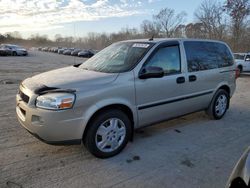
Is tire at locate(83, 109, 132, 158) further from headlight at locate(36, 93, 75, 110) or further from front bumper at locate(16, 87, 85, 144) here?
headlight at locate(36, 93, 75, 110)

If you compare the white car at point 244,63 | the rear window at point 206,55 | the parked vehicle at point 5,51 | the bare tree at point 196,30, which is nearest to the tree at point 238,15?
the bare tree at point 196,30

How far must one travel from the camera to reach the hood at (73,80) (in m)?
3.88

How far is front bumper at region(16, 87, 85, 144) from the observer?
3.65m

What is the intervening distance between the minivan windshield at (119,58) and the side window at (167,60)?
0.18 m

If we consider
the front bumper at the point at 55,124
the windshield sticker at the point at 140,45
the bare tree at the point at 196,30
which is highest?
the bare tree at the point at 196,30

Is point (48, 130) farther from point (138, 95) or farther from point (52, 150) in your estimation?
point (138, 95)

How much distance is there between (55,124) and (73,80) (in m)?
0.71

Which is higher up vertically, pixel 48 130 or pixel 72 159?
pixel 48 130

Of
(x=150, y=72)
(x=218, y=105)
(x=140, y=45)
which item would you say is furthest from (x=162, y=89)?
(x=218, y=105)

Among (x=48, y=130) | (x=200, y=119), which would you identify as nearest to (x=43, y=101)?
(x=48, y=130)

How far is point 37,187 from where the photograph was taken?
3277 millimetres

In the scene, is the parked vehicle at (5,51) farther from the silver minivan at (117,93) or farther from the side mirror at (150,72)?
the side mirror at (150,72)

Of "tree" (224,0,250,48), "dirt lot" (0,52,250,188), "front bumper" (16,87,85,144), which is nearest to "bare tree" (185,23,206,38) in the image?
"tree" (224,0,250,48)

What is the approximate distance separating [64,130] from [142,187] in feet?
4.05
